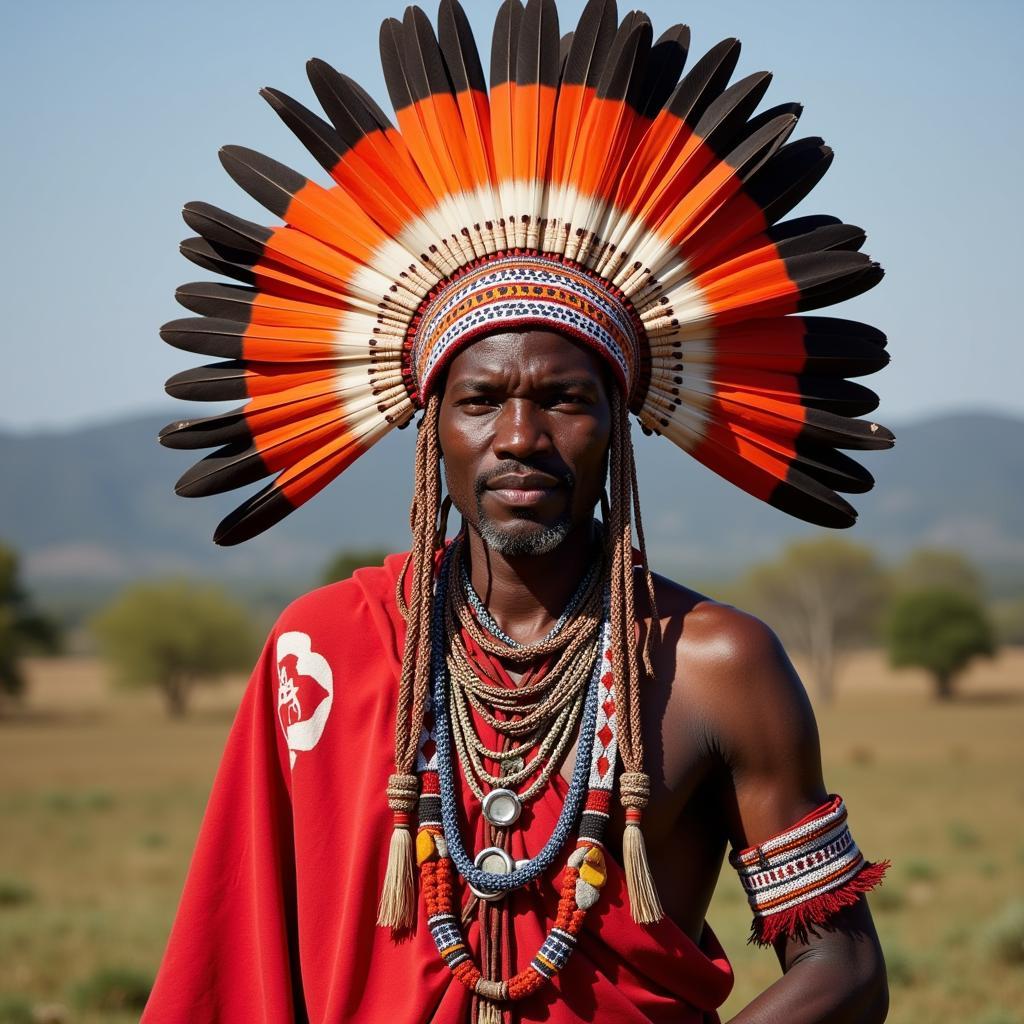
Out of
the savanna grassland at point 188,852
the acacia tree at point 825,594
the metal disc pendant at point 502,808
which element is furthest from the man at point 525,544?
the acacia tree at point 825,594

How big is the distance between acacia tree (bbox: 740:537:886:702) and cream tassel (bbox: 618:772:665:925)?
7870 cm

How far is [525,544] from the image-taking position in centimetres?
336

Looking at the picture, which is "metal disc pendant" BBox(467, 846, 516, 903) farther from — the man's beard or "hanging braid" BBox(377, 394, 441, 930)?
the man's beard

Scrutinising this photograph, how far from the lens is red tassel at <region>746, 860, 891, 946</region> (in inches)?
127

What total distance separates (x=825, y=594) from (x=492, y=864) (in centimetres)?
8038

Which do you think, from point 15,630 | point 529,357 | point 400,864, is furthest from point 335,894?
point 15,630

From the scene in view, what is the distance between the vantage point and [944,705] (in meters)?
64.7

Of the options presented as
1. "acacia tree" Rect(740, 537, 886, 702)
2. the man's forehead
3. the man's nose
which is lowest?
"acacia tree" Rect(740, 537, 886, 702)

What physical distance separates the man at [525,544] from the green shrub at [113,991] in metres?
7.68

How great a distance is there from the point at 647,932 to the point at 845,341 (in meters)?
1.46

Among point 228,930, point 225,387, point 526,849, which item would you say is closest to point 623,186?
point 225,387

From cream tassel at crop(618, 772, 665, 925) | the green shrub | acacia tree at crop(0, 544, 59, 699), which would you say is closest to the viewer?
cream tassel at crop(618, 772, 665, 925)

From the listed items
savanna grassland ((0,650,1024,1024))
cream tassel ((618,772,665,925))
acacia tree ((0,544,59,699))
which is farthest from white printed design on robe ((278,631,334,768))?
acacia tree ((0,544,59,699))

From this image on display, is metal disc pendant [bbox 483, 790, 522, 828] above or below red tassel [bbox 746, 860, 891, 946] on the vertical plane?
above
